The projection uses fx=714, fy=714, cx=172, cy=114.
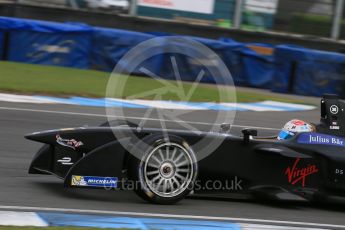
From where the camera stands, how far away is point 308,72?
18.0 meters

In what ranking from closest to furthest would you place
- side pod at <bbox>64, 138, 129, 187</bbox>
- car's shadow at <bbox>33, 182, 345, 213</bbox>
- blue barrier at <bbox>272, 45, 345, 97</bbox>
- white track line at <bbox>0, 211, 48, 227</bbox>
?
white track line at <bbox>0, 211, 48, 227</bbox> < side pod at <bbox>64, 138, 129, 187</bbox> < car's shadow at <bbox>33, 182, 345, 213</bbox> < blue barrier at <bbox>272, 45, 345, 97</bbox>

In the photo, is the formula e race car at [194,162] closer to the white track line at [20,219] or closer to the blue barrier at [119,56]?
the white track line at [20,219]

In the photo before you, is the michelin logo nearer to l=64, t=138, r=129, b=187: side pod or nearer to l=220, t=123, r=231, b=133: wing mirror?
l=64, t=138, r=129, b=187: side pod

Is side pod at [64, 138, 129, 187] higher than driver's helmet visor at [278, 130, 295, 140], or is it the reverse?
driver's helmet visor at [278, 130, 295, 140]

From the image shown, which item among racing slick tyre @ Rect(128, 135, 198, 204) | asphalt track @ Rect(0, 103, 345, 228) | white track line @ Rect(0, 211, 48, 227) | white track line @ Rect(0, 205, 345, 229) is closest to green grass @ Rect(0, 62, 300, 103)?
asphalt track @ Rect(0, 103, 345, 228)

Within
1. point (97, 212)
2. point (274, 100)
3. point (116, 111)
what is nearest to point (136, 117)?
point (116, 111)

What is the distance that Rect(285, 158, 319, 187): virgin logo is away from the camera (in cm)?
650

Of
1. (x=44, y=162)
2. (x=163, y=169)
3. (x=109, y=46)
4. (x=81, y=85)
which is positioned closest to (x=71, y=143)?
(x=44, y=162)

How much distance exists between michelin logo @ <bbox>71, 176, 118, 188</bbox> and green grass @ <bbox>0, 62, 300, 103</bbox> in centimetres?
666

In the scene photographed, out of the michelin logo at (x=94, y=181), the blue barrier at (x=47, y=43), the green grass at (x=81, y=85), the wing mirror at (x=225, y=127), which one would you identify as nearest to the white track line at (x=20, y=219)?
the michelin logo at (x=94, y=181)

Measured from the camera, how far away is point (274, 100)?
53.4 ft

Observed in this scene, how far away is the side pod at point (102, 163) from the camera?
5.99 meters

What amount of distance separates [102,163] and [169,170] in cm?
57

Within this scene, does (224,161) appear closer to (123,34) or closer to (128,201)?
(128,201)
